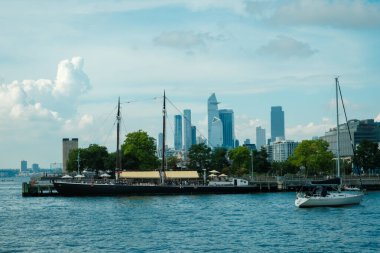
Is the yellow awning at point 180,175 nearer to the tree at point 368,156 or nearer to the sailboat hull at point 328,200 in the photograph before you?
the sailboat hull at point 328,200

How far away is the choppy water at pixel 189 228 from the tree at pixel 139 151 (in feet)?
204

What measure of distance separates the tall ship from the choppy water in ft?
84.2

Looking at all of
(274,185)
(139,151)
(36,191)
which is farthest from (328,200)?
(139,151)

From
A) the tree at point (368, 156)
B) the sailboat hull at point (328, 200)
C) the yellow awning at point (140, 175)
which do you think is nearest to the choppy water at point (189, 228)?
the sailboat hull at point (328, 200)

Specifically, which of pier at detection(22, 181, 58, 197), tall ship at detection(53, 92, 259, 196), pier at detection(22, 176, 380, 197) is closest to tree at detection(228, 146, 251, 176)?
pier at detection(22, 176, 380, 197)

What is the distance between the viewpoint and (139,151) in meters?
172

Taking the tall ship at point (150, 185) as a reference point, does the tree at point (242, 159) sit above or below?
above

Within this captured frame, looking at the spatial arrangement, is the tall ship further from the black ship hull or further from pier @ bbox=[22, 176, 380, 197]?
pier @ bbox=[22, 176, 380, 197]

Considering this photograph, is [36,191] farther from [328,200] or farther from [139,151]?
[328,200]

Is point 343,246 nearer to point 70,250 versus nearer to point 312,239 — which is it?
point 312,239

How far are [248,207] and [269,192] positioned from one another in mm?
51938

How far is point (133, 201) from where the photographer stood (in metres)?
118

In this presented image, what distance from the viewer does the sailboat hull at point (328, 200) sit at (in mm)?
97312

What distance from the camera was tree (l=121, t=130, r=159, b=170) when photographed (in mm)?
172000
